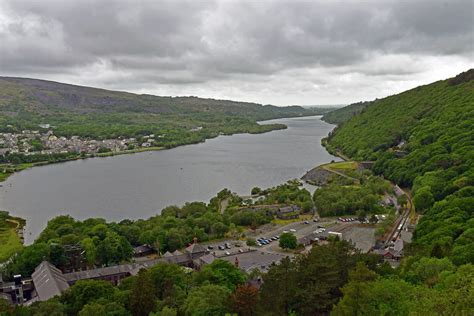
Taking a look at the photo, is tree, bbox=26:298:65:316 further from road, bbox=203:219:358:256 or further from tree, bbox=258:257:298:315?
road, bbox=203:219:358:256

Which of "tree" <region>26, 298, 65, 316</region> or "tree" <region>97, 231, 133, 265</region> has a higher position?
"tree" <region>26, 298, 65, 316</region>

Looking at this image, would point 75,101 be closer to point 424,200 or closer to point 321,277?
point 424,200

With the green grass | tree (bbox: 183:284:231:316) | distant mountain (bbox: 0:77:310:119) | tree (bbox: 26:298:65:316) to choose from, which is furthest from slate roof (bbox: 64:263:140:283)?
distant mountain (bbox: 0:77:310:119)

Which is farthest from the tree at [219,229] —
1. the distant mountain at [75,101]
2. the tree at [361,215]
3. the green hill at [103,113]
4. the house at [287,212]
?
the distant mountain at [75,101]

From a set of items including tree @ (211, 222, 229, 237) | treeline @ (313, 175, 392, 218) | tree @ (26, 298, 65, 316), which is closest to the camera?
tree @ (26, 298, 65, 316)

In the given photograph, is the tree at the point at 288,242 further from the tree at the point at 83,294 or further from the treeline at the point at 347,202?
the tree at the point at 83,294

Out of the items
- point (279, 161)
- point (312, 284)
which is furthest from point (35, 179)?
point (312, 284)
